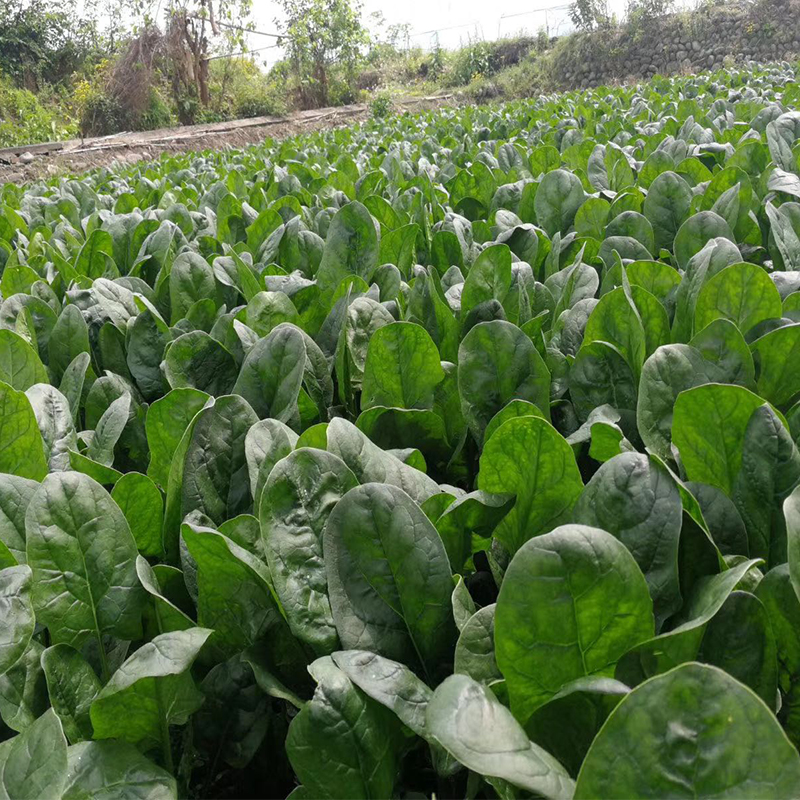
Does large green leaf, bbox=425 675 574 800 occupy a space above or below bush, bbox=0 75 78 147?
below

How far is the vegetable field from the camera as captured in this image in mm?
614

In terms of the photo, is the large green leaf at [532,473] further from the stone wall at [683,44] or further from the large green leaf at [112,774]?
the stone wall at [683,44]

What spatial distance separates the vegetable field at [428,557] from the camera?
0.61 meters

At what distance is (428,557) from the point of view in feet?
2.53

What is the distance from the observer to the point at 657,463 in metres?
0.74

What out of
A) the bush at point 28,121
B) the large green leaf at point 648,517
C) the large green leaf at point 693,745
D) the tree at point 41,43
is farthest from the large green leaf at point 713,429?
the tree at point 41,43

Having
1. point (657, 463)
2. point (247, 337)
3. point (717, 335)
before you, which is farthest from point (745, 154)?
point (657, 463)

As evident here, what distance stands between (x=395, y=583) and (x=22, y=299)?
1415 millimetres

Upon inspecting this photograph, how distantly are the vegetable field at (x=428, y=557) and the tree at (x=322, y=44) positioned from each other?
102ft

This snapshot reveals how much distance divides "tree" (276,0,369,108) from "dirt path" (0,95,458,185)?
741cm

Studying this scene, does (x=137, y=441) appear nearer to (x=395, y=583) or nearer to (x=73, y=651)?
(x=73, y=651)

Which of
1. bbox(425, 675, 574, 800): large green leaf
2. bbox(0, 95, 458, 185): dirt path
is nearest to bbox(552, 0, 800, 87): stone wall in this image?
bbox(0, 95, 458, 185): dirt path

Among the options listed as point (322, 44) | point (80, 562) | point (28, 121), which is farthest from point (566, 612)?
point (322, 44)

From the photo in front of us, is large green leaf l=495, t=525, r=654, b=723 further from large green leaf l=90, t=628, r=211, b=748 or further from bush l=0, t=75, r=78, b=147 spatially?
bush l=0, t=75, r=78, b=147
